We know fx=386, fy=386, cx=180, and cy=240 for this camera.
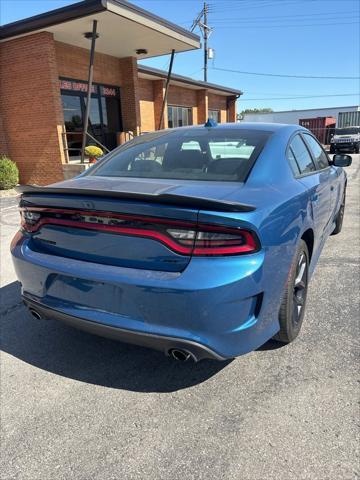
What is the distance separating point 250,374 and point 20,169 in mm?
11471

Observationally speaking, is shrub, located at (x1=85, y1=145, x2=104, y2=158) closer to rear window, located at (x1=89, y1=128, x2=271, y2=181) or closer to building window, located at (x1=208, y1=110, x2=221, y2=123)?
rear window, located at (x1=89, y1=128, x2=271, y2=181)

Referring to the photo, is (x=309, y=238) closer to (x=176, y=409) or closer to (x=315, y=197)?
(x=315, y=197)

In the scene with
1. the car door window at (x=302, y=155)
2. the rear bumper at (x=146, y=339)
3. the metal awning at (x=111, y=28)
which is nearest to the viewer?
the rear bumper at (x=146, y=339)

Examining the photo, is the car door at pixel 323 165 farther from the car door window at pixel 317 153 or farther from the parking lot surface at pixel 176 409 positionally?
the parking lot surface at pixel 176 409

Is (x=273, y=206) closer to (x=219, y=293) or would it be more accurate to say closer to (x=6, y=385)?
(x=219, y=293)

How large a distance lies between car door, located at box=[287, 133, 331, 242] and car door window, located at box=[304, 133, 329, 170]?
132mm

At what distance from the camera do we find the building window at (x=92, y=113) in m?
12.4

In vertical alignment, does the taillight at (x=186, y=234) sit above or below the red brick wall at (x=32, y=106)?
below

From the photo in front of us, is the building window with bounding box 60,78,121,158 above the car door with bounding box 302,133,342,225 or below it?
above

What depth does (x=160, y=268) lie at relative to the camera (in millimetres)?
1990

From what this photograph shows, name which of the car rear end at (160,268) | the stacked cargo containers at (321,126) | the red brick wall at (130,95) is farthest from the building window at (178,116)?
the stacked cargo containers at (321,126)

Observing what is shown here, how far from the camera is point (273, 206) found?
7.18ft

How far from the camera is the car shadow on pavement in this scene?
251cm

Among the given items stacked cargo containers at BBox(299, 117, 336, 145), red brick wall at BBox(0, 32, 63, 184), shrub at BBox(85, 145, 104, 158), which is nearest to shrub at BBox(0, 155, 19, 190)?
red brick wall at BBox(0, 32, 63, 184)
